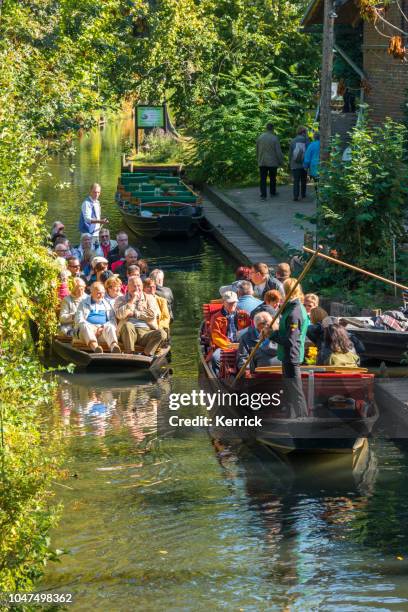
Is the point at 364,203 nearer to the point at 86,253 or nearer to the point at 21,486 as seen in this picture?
the point at 86,253

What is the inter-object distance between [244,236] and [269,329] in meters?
14.2

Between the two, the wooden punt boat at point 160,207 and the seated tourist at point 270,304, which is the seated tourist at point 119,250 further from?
the seated tourist at point 270,304

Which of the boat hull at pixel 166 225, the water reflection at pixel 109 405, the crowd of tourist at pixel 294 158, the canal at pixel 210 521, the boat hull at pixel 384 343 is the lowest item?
the canal at pixel 210 521

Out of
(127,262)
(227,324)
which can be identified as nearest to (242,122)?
(127,262)

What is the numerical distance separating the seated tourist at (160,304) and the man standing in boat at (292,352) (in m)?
4.62

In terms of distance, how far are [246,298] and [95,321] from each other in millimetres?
2452

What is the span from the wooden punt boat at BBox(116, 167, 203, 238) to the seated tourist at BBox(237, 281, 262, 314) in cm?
1258

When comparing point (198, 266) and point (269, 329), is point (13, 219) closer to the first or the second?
point (269, 329)

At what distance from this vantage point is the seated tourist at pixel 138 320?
635 inches

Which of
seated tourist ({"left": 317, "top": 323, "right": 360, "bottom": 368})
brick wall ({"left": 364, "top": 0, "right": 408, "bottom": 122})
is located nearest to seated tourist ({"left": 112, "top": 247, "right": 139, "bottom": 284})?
seated tourist ({"left": 317, "top": 323, "right": 360, "bottom": 368})

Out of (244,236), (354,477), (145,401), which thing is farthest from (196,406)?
(244,236)

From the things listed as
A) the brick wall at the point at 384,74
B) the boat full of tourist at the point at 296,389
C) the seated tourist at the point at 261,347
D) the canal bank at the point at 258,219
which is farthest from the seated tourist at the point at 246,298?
the brick wall at the point at 384,74

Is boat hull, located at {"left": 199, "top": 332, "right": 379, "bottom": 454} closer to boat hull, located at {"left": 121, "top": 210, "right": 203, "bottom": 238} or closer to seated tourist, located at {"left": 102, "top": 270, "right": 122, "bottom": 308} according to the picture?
seated tourist, located at {"left": 102, "top": 270, "right": 122, "bottom": 308}

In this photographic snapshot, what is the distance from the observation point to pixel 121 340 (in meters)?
16.2
